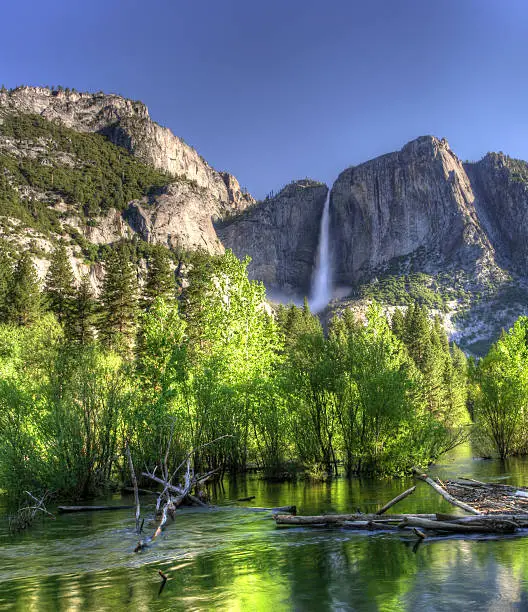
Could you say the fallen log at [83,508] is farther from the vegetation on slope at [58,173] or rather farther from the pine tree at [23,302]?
the vegetation on slope at [58,173]

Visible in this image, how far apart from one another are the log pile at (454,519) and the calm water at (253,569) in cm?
45

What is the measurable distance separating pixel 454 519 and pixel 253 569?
5.96 m

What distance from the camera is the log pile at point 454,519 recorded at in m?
15.1

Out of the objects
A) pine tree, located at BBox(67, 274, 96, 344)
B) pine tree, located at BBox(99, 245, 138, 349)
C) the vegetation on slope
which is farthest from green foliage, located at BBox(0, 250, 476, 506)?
the vegetation on slope

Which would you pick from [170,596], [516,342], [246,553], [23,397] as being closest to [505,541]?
[246,553]

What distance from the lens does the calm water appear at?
1067 centimetres

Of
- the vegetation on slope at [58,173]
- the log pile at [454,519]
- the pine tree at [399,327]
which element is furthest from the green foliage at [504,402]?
the vegetation on slope at [58,173]

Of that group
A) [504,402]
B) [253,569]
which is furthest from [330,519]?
[504,402]

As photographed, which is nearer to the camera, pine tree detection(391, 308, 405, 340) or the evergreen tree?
the evergreen tree

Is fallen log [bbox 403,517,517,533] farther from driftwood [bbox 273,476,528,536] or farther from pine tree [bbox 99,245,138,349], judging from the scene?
pine tree [bbox 99,245,138,349]

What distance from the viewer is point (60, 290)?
66438mm

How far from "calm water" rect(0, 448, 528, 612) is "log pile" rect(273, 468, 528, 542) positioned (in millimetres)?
449

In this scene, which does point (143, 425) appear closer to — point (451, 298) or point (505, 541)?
point (505, 541)

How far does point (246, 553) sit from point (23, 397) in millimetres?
14399
